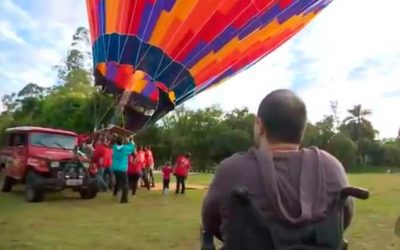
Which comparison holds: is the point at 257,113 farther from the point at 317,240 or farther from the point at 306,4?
the point at 306,4

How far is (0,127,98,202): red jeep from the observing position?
43.6 feet

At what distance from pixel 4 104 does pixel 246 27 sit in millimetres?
50561

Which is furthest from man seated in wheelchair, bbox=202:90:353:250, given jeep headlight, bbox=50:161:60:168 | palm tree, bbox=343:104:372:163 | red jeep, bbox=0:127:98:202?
palm tree, bbox=343:104:372:163

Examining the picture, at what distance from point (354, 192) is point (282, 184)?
258 millimetres

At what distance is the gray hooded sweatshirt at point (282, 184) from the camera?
205 cm

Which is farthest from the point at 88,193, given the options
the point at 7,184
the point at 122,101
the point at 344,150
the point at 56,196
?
the point at 344,150

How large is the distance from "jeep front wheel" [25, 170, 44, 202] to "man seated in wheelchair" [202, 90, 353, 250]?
37.7 feet

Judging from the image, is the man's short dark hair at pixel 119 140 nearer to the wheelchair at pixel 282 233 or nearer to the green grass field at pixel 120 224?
the green grass field at pixel 120 224

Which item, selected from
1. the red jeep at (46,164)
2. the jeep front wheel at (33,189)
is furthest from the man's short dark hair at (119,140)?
the jeep front wheel at (33,189)

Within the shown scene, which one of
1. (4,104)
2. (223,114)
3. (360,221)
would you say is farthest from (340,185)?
(223,114)

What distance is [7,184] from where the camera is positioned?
1586 cm

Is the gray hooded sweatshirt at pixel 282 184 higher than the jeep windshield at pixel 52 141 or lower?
lower

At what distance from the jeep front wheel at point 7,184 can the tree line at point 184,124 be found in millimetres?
2959

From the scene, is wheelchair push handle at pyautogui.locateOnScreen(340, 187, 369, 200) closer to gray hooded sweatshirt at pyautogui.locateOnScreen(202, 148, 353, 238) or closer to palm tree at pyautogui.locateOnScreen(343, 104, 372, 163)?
gray hooded sweatshirt at pyautogui.locateOnScreen(202, 148, 353, 238)
